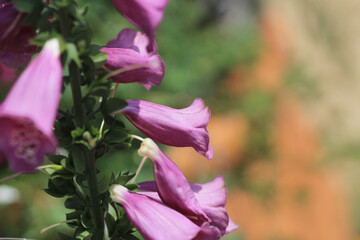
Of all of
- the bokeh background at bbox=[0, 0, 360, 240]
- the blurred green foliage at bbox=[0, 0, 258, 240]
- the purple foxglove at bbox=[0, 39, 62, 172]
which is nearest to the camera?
the purple foxglove at bbox=[0, 39, 62, 172]

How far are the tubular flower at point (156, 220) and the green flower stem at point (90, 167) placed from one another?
0.03 m

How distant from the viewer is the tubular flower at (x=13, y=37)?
793mm

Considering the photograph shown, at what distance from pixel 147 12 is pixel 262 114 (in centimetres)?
517

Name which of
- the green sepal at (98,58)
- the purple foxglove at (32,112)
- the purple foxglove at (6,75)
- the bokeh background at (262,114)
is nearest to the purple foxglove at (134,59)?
the green sepal at (98,58)

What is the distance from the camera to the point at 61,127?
824 mm

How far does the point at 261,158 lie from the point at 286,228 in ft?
2.47

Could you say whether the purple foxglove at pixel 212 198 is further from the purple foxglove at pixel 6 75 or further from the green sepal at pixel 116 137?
the purple foxglove at pixel 6 75

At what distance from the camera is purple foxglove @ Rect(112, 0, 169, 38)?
74cm

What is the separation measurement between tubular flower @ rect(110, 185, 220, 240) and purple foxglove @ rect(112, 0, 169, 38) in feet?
0.95

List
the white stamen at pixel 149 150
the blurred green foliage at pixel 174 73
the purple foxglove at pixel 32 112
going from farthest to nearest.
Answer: the blurred green foliage at pixel 174 73 < the white stamen at pixel 149 150 < the purple foxglove at pixel 32 112

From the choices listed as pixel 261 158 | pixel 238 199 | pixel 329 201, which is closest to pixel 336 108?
pixel 329 201

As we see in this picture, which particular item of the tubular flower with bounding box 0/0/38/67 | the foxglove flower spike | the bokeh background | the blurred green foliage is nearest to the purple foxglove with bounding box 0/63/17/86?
the blurred green foliage

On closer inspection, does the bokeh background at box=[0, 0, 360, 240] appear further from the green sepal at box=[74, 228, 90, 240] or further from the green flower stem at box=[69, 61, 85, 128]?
the green flower stem at box=[69, 61, 85, 128]

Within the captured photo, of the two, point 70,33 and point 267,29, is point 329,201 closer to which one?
point 267,29
